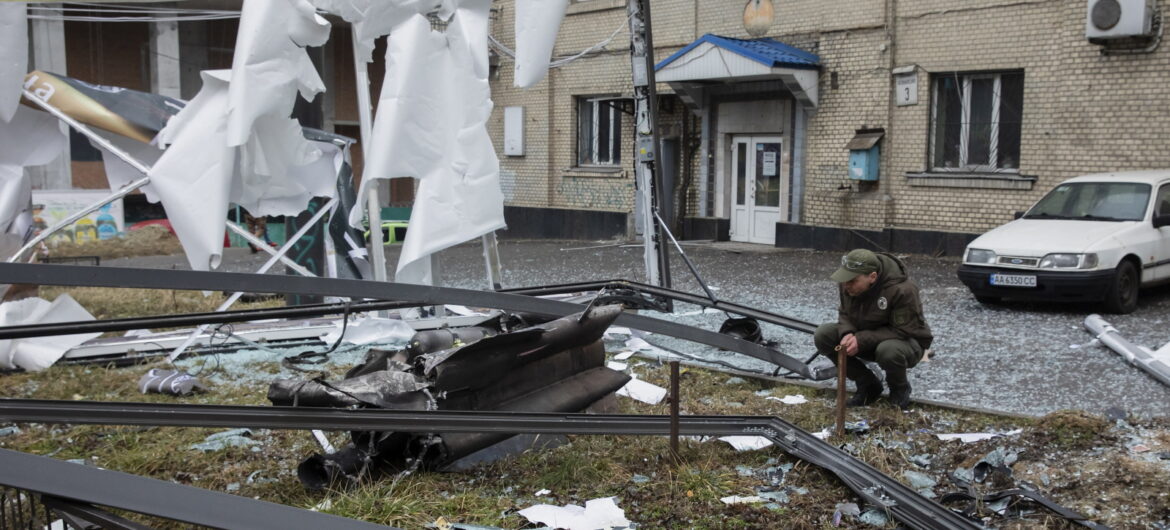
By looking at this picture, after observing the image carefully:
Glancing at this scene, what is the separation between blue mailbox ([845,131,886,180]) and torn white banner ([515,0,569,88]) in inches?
377

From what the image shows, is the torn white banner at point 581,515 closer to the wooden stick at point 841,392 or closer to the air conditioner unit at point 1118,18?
the wooden stick at point 841,392

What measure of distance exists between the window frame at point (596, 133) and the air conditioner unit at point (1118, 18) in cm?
961

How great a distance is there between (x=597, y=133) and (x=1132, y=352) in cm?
1513

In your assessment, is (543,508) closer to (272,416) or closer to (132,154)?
(272,416)

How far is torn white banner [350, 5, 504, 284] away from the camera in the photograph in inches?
292

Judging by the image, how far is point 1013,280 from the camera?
9.83 m

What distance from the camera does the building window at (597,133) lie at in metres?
21.2

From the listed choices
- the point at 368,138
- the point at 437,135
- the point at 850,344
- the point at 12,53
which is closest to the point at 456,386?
the point at 850,344

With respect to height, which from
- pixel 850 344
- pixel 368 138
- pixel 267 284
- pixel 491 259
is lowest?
pixel 850 344

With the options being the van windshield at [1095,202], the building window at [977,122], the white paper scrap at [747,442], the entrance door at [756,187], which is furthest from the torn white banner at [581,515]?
the entrance door at [756,187]

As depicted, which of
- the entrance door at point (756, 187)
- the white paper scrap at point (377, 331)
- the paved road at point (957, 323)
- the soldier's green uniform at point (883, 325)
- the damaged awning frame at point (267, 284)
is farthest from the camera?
the entrance door at point (756, 187)

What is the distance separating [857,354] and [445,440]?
2783 millimetres

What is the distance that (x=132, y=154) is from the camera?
8.26 m

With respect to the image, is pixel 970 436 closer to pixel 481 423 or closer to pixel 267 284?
pixel 481 423
